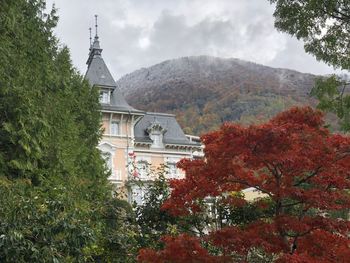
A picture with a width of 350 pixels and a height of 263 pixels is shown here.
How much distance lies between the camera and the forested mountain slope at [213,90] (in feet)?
164

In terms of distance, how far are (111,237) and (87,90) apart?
10.7 meters

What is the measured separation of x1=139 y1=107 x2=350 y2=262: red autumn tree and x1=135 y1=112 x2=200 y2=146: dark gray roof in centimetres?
2620

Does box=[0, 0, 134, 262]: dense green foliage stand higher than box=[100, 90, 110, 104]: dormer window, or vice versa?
box=[100, 90, 110, 104]: dormer window

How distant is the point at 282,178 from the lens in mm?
8398

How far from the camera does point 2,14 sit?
11.9 m

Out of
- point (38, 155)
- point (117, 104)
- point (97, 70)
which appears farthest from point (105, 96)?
point (38, 155)

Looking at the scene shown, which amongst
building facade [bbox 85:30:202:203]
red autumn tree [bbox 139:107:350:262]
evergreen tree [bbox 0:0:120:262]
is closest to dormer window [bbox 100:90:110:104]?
building facade [bbox 85:30:202:203]

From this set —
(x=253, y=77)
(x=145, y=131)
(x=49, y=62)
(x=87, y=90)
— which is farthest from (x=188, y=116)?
(x=49, y=62)

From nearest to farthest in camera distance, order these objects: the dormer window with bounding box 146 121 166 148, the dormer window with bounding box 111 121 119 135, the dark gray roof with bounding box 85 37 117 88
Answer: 1. the dormer window with bounding box 111 121 119 135
2. the dark gray roof with bounding box 85 37 117 88
3. the dormer window with bounding box 146 121 166 148

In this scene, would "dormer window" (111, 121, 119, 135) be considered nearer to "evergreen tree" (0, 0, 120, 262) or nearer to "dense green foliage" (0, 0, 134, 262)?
"evergreen tree" (0, 0, 120, 262)

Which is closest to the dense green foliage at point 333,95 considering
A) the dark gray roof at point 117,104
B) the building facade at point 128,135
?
the building facade at point 128,135

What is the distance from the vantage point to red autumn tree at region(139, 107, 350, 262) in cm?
781

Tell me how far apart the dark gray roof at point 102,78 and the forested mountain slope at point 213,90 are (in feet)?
31.3

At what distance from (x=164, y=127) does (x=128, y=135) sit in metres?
3.84
